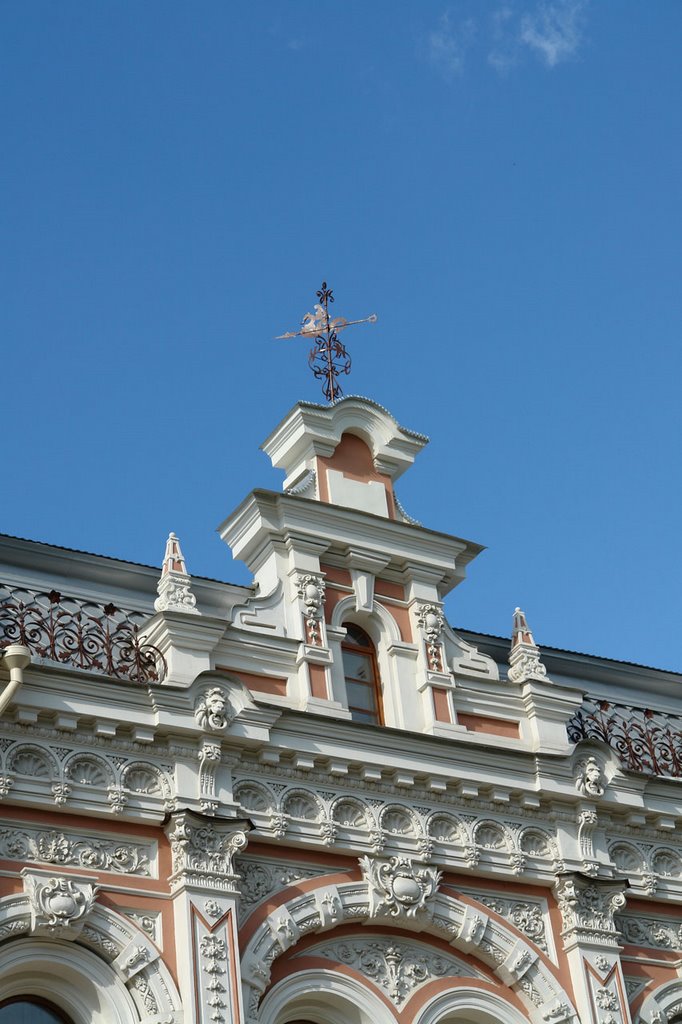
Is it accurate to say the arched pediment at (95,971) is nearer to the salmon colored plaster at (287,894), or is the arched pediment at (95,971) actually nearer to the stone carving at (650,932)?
the salmon colored plaster at (287,894)

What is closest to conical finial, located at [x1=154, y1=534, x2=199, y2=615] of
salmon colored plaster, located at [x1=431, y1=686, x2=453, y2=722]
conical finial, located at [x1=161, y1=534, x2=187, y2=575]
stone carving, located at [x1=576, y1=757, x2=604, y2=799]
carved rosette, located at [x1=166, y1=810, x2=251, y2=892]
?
conical finial, located at [x1=161, y1=534, x2=187, y2=575]

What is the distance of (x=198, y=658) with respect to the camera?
16578 mm

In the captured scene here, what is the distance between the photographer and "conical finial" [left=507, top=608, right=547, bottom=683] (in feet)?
60.8

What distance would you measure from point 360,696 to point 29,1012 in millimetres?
4629

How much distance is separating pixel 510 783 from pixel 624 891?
1572mm

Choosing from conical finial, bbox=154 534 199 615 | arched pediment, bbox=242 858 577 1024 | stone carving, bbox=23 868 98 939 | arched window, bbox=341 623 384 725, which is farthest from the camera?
arched window, bbox=341 623 384 725

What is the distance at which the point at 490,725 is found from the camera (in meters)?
18.1

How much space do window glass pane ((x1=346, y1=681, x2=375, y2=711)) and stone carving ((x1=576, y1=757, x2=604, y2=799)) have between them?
2.12 m

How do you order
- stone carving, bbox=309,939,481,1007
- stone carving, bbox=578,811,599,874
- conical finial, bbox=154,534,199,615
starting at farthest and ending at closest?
stone carving, bbox=578,811,599,874 → conical finial, bbox=154,534,199,615 → stone carving, bbox=309,939,481,1007

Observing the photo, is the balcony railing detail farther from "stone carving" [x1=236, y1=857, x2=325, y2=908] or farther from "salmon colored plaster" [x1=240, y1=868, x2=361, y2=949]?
"stone carving" [x1=236, y1=857, x2=325, y2=908]

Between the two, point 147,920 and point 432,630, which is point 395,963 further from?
point 432,630

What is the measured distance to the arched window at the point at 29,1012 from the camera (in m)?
14.8

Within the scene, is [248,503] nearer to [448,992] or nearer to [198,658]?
[198,658]

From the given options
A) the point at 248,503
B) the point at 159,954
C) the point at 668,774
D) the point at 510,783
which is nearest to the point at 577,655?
the point at 668,774
